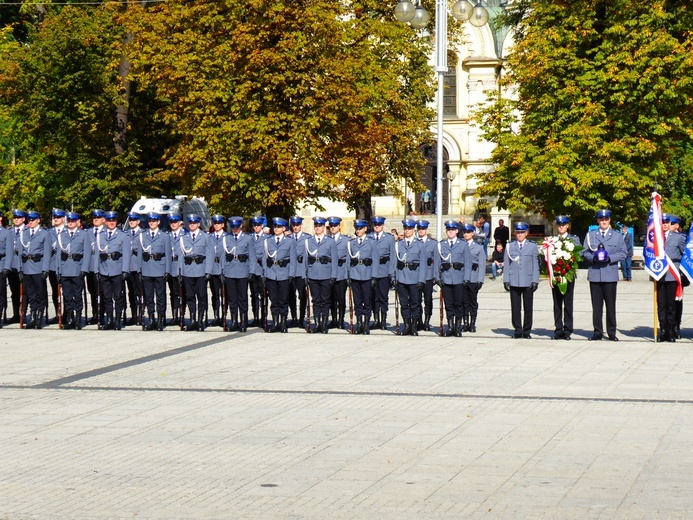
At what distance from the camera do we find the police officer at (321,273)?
69.9 feet

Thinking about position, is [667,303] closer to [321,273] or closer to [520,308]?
[520,308]

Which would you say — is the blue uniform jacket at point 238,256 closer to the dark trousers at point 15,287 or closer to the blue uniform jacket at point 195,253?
the blue uniform jacket at point 195,253

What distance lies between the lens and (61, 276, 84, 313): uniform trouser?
72.5 feet

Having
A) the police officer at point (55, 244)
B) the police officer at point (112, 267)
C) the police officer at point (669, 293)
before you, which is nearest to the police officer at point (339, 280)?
the police officer at point (112, 267)

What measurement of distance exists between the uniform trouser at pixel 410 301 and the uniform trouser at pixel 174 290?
12.8 feet

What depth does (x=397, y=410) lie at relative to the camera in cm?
1280

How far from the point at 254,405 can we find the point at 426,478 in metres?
3.89

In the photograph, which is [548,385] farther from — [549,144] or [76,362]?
[549,144]

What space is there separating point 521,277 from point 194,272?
5.44 m

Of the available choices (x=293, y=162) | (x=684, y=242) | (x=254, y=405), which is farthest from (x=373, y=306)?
(x=293, y=162)

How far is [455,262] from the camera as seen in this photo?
20.7 m

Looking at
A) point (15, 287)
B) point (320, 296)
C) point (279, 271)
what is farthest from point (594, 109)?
point (15, 287)

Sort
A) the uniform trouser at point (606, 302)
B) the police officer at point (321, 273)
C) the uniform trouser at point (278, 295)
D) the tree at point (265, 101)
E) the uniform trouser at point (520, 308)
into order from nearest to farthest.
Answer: the uniform trouser at point (606, 302)
the uniform trouser at point (520, 308)
the police officer at point (321, 273)
the uniform trouser at point (278, 295)
the tree at point (265, 101)

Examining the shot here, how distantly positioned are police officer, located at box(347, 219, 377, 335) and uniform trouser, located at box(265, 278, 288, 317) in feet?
3.53
